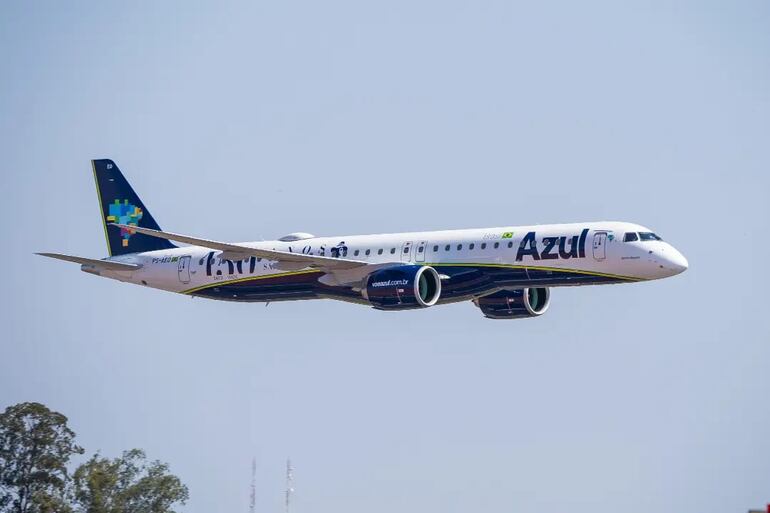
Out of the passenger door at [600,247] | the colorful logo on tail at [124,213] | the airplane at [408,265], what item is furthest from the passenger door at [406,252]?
the colorful logo on tail at [124,213]

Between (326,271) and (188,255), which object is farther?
(188,255)

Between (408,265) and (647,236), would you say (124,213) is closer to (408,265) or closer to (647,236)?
A: (408,265)

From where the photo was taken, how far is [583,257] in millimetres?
75312

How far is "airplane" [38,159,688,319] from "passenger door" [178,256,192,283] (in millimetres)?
58

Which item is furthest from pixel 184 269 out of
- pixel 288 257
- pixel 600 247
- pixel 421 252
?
pixel 600 247

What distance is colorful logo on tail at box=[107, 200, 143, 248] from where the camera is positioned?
93250mm

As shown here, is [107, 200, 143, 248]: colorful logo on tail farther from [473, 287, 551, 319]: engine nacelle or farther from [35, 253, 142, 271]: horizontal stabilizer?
[473, 287, 551, 319]: engine nacelle

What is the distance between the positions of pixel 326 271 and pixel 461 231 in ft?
25.2

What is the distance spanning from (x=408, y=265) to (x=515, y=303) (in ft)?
25.1

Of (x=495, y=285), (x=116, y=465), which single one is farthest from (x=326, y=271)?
(x=116, y=465)

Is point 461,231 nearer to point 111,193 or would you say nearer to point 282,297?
point 282,297

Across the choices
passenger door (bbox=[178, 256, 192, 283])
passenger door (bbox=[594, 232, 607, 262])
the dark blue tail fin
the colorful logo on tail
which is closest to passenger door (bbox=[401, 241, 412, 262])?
passenger door (bbox=[594, 232, 607, 262])

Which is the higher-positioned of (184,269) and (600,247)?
(184,269)

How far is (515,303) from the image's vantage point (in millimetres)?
83125
